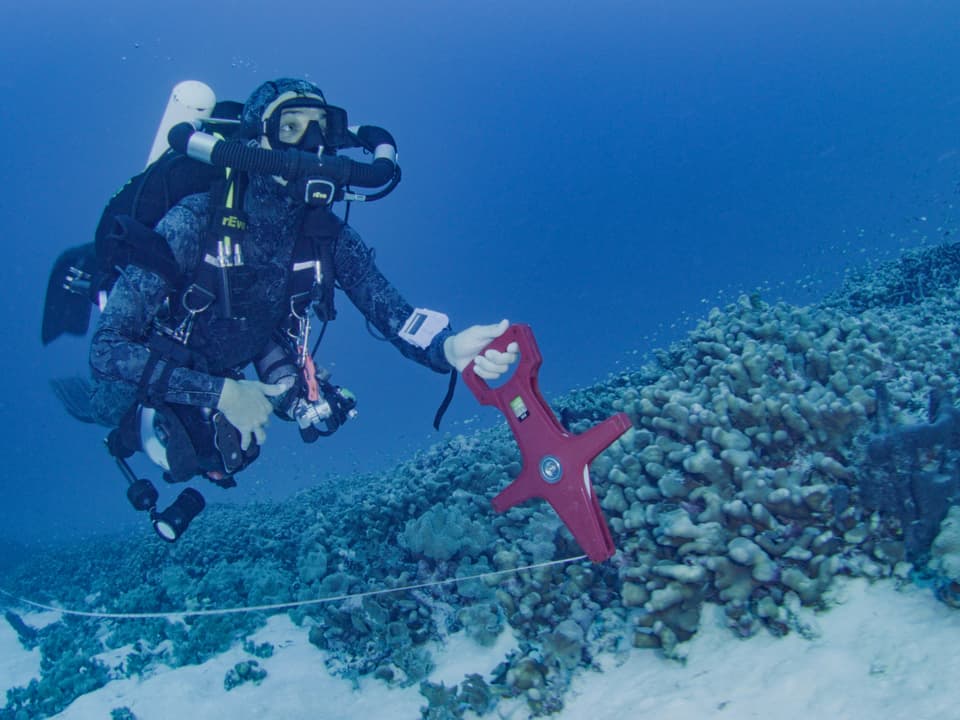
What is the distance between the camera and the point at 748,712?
2.45 m

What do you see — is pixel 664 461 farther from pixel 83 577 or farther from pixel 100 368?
pixel 83 577

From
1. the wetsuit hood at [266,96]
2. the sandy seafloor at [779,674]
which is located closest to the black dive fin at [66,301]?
the wetsuit hood at [266,96]

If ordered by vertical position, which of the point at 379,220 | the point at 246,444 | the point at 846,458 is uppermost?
the point at 379,220

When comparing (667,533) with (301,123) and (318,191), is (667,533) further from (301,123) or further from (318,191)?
(301,123)

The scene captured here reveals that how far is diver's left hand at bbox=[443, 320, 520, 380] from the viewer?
3.65 m

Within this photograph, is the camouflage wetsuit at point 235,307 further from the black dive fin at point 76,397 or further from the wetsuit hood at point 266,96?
the black dive fin at point 76,397

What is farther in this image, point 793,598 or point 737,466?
point 737,466

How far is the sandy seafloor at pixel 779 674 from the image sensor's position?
226cm

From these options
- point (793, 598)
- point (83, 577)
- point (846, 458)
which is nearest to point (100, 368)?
point (793, 598)

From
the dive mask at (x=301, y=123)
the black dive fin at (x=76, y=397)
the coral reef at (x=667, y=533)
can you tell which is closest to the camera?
the coral reef at (x=667, y=533)

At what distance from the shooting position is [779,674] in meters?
2.55

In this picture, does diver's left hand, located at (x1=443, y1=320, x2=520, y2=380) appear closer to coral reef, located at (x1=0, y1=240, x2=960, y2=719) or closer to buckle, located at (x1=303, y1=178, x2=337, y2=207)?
coral reef, located at (x1=0, y1=240, x2=960, y2=719)

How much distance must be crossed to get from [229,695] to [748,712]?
147 inches

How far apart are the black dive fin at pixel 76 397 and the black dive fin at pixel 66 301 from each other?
1.84ft
